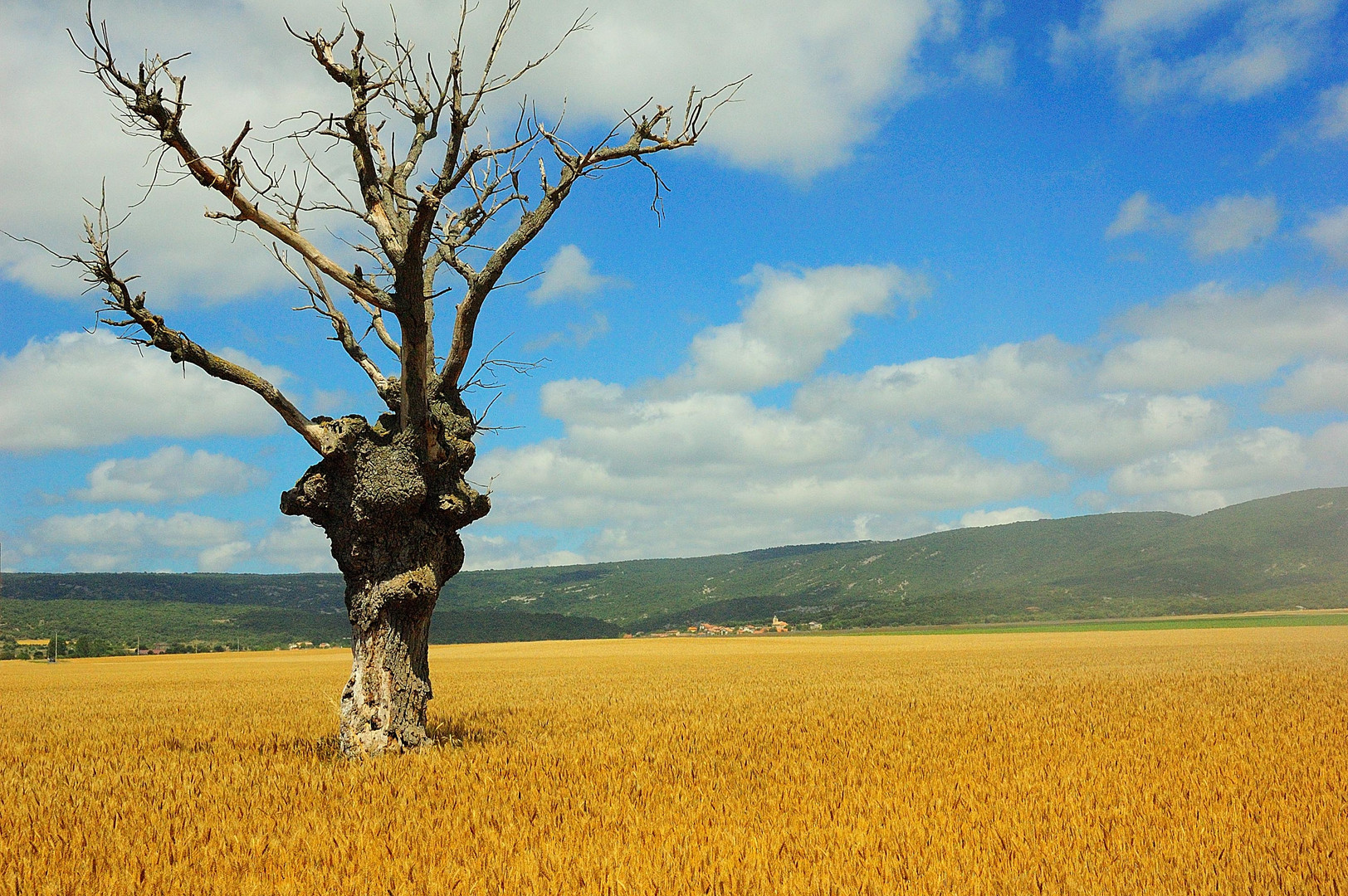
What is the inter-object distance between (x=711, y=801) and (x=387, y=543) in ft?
18.6

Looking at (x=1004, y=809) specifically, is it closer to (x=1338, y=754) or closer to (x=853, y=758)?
(x=853, y=758)

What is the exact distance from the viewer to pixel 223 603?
163 metres

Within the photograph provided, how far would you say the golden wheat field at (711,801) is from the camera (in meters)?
5.88

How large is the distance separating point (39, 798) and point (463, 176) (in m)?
8.66

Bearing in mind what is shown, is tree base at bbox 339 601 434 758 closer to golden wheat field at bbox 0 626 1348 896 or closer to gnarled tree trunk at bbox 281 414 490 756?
gnarled tree trunk at bbox 281 414 490 756

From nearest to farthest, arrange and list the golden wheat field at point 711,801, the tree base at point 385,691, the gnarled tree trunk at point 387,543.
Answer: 1. the golden wheat field at point 711,801
2. the tree base at point 385,691
3. the gnarled tree trunk at point 387,543

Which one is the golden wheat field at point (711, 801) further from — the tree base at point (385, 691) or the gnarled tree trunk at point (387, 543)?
the gnarled tree trunk at point (387, 543)

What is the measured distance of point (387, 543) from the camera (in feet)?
37.1

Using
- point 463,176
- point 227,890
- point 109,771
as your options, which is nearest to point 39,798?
point 109,771

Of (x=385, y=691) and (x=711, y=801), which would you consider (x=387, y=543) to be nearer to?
(x=385, y=691)

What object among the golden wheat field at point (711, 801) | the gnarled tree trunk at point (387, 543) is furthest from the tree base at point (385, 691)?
the golden wheat field at point (711, 801)

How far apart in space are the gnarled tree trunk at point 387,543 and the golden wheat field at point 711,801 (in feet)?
2.67

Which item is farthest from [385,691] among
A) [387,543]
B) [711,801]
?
[711,801]

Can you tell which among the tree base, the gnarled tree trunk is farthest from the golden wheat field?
the gnarled tree trunk
